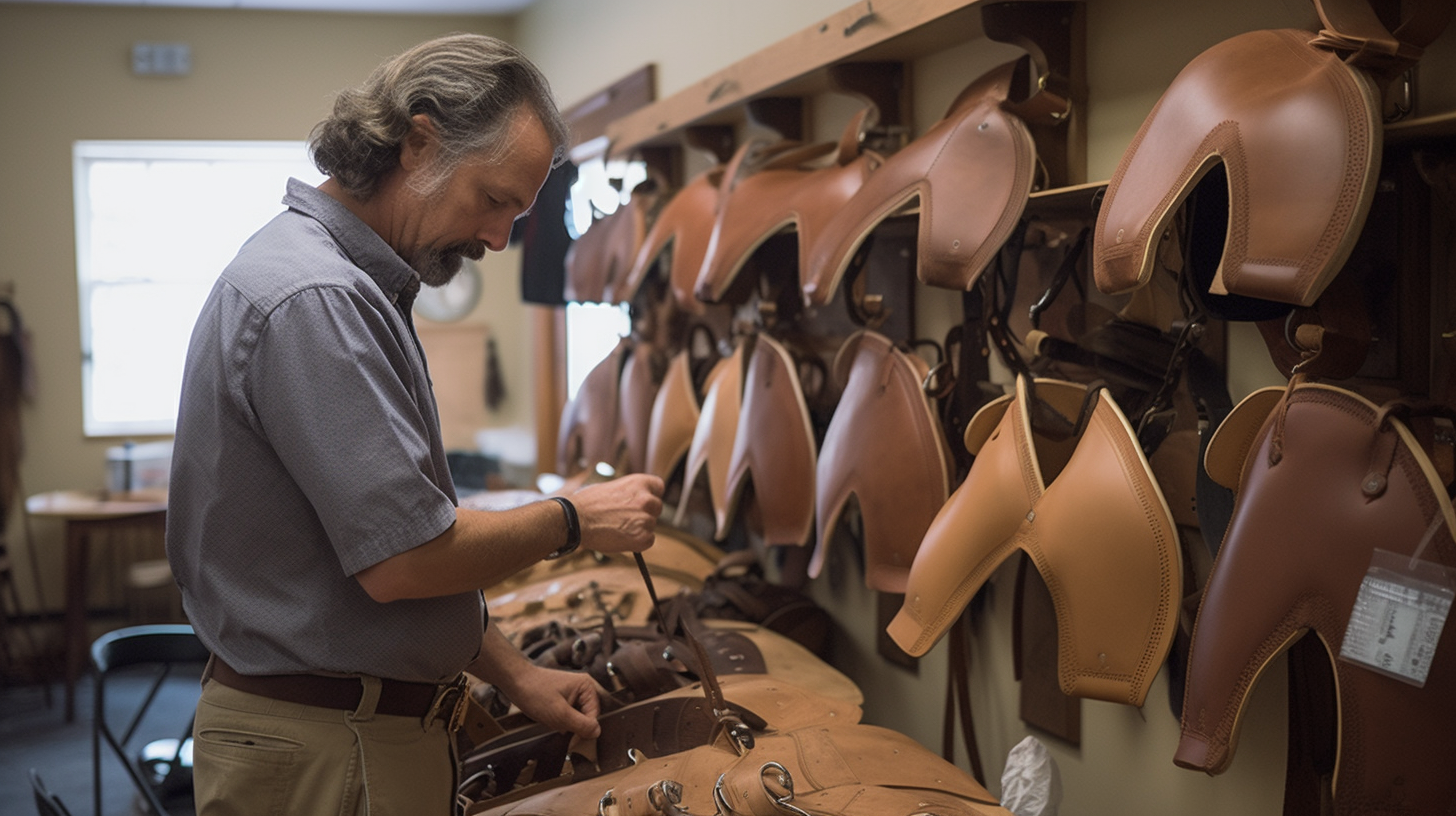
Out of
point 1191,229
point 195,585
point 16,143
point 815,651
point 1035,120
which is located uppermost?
point 16,143

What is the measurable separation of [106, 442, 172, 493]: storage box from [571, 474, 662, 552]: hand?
4.07 m

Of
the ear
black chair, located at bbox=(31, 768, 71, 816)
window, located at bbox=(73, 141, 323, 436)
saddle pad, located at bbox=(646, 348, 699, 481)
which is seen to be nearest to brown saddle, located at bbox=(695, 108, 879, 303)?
saddle pad, located at bbox=(646, 348, 699, 481)

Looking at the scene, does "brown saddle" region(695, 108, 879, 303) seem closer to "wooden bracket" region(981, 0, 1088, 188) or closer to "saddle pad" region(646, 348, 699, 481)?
"wooden bracket" region(981, 0, 1088, 188)

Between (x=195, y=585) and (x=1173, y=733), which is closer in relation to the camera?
(x=195, y=585)

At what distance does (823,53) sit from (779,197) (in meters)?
0.24

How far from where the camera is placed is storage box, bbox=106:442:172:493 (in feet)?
16.2

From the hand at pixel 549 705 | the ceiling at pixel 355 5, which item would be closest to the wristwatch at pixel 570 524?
the hand at pixel 549 705

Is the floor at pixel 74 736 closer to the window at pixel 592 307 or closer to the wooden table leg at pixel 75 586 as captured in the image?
the wooden table leg at pixel 75 586

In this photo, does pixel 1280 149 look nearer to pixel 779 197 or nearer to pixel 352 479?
pixel 352 479

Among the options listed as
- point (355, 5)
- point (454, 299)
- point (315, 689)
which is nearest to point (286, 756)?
point (315, 689)

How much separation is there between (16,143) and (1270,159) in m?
5.50

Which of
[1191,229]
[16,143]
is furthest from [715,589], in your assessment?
[16,143]

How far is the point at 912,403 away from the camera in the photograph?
1.67m

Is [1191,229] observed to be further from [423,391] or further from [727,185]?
[727,185]
